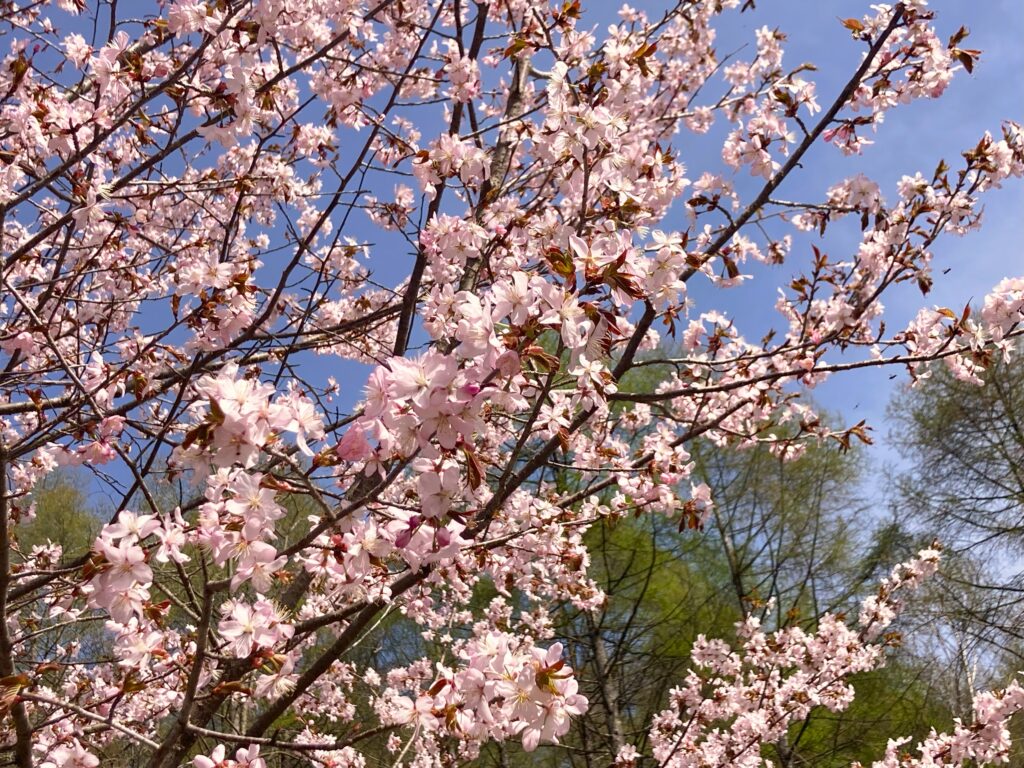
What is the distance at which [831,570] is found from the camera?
1189cm

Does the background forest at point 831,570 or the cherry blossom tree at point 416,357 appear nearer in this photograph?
the cherry blossom tree at point 416,357

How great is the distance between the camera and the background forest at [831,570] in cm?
998

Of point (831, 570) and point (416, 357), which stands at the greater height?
point (831, 570)

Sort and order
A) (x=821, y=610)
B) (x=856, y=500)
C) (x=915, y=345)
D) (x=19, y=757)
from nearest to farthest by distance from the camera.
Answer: (x=19, y=757), (x=915, y=345), (x=821, y=610), (x=856, y=500)

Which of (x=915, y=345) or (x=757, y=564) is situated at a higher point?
(x=757, y=564)

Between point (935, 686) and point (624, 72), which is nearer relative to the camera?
point (624, 72)

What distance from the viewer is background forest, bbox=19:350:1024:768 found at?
32.8 ft

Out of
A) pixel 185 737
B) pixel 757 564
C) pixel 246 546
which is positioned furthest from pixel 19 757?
pixel 757 564

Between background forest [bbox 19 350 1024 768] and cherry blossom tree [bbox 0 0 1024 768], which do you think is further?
background forest [bbox 19 350 1024 768]

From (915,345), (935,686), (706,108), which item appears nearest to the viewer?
(915,345)

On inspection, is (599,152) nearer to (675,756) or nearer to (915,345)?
(915,345)

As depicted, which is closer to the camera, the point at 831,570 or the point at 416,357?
the point at 416,357

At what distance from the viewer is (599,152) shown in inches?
89.1

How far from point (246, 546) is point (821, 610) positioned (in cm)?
1215
